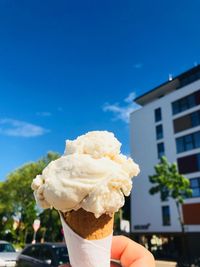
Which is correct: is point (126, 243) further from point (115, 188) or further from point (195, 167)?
point (195, 167)

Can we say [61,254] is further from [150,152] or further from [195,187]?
[150,152]

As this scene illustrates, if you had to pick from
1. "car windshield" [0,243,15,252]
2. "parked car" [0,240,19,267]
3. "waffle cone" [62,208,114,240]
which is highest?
"waffle cone" [62,208,114,240]

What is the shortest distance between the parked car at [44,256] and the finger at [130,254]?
665cm

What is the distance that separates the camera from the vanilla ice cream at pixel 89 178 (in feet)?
6.33

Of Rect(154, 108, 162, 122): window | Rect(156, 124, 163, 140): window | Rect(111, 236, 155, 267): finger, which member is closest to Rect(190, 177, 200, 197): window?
Rect(156, 124, 163, 140): window

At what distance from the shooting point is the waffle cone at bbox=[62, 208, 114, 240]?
1.98 metres

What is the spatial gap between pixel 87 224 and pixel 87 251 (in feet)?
0.54

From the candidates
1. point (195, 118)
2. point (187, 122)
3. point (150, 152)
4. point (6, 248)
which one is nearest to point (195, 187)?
point (187, 122)

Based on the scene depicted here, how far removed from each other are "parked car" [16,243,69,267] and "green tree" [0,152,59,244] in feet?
93.1

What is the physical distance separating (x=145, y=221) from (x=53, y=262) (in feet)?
100

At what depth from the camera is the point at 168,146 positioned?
36969mm

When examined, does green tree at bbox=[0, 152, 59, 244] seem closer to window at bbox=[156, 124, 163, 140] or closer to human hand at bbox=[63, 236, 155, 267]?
window at bbox=[156, 124, 163, 140]

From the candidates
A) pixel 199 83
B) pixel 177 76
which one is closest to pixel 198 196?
pixel 199 83

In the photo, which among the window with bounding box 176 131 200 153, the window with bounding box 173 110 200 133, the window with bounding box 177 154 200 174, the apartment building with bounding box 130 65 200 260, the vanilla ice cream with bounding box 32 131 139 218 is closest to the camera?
the vanilla ice cream with bounding box 32 131 139 218
